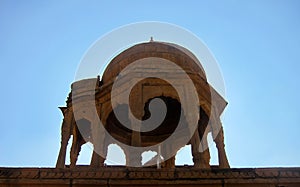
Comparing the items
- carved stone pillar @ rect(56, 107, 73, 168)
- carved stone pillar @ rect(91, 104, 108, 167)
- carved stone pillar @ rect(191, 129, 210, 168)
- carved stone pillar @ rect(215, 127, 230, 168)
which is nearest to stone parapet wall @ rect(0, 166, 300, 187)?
carved stone pillar @ rect(191, 129, 210, 168)

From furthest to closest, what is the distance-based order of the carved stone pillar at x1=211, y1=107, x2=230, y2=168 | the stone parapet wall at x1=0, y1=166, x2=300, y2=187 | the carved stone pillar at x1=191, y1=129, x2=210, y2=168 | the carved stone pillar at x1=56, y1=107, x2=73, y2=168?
the carved stone pillar at x1=211, y1=107, x2=230, y2=168 < the carved stone pillar at x1=56, y1=107, x2=73, y2=168 < the carved stone pillar at x1=191, y1=129, x2=210, y2=168 < the stone parapet wall at x1=0, y1=166, x2=300, y2=187

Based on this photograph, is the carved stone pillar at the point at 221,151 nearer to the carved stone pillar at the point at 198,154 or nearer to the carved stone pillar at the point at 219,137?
the carved stone pillar at the point at 219,137

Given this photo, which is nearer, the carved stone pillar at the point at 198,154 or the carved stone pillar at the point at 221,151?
the carved stone pillar at the point at 198,154

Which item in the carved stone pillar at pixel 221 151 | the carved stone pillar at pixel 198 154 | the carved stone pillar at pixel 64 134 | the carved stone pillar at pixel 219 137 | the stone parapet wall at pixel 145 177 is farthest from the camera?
the carved stone pillar at pixel 219 137

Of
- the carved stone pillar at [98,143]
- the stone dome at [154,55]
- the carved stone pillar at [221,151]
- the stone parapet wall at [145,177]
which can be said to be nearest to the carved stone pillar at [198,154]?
the carved stone pillar at [221,151]

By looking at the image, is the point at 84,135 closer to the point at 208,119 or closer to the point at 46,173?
the point at 208,119

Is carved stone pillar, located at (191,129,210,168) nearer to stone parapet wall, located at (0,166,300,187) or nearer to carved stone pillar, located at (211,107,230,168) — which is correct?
carved stone pillar, located at (211,107,230,168)

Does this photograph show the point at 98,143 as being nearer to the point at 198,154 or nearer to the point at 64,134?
the point at 64,134

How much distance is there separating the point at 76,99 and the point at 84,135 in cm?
149

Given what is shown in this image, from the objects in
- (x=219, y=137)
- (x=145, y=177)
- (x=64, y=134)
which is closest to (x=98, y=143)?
(x=64, y=134)

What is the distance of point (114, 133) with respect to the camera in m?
15.5

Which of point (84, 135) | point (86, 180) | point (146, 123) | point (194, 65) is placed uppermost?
point (194, 65)

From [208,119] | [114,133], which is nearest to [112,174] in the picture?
[208,119]

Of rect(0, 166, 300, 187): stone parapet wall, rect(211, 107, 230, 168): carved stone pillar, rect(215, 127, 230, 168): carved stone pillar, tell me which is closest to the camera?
rect(0, 166, 300, 187): stone parapet wall
